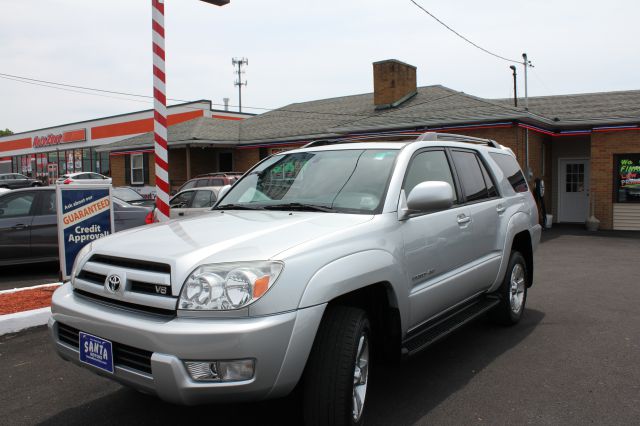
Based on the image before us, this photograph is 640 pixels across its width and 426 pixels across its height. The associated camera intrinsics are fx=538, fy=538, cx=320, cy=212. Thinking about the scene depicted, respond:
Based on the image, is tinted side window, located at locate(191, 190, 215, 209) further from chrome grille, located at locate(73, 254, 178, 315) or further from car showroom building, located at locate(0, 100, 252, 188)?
car showroom building, located at locate(0, 100, 252, 188)

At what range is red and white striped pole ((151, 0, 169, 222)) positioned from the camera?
703 cm

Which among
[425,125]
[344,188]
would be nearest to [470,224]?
[344,188]

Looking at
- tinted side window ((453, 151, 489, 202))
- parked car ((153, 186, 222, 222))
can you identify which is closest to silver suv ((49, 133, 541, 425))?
tinted side window ((453, 151, 489, 202))

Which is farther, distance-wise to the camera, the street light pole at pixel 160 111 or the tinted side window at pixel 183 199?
the tinted side window at pixel 183 199

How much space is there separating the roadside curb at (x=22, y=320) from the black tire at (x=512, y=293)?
4776 millimetres

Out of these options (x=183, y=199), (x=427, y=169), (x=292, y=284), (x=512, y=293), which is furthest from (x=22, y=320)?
(x=183, y=199)

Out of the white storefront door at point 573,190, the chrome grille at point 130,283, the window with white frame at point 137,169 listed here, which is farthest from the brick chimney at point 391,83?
the chrome grille at point 130,283

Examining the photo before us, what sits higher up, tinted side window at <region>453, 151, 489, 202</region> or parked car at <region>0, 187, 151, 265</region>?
tinted side window at <region>453, 151, 489, 202</region>

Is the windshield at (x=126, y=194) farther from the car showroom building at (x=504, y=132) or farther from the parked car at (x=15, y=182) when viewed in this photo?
the parked car at (x=15, y=182)

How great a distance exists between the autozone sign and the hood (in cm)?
4246

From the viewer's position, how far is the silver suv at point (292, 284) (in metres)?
2.63

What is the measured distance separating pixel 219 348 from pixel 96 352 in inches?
33.5

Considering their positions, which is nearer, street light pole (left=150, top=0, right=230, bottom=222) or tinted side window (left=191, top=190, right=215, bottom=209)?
street light pole (left=150, top=0, right=230, bottom=222)

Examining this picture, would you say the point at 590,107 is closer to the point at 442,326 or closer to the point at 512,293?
the point at 512,293
